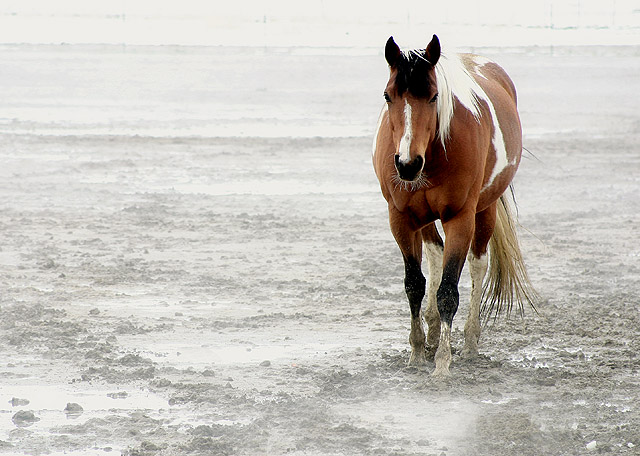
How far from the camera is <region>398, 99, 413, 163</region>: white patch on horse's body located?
4.73m

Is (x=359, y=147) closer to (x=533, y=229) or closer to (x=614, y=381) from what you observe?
(x=533, y=229)

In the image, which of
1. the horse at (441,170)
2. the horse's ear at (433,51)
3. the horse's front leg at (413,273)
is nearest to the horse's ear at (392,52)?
the horse at (441,170)

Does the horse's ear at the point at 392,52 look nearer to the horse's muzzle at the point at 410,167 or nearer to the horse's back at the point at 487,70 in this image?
the horse's muzzle at the point at 410,167

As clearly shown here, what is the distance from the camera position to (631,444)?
4422 millimetres

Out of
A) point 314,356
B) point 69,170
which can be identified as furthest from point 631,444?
point 69,170

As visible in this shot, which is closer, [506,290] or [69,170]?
[506,290]

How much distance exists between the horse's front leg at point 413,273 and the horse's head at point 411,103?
57cm

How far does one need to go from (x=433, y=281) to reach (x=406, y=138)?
133 centimetres

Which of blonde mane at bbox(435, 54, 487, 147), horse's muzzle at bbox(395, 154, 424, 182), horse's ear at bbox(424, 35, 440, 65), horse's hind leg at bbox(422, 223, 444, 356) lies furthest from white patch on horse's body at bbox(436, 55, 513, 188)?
horse's hind leg at bbox(422, 223, 444, 356)

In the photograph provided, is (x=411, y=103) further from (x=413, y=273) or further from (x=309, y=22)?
(x=309, y=22)

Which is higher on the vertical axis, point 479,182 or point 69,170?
point 479,182

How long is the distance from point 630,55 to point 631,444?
28.9 metres

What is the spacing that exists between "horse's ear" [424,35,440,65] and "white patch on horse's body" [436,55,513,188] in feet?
0.43

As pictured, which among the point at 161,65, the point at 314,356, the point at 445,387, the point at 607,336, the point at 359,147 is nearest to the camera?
the point at 445,387
